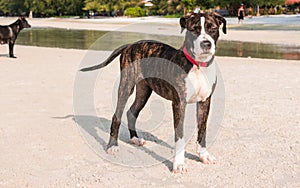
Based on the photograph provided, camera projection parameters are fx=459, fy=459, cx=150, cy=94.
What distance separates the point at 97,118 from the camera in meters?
8.07

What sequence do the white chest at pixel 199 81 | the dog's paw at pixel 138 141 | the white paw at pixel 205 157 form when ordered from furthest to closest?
the dog's paw at pixel 138 141, the white paw at pixel 205 157, the white chest at pixel 199 81

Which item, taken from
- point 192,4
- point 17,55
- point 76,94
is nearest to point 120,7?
point 192,4

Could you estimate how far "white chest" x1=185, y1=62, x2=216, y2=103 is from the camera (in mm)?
5059

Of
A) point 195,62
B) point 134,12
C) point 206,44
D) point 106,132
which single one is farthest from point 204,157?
point 134,12

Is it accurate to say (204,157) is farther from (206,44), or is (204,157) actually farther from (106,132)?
(106,132)

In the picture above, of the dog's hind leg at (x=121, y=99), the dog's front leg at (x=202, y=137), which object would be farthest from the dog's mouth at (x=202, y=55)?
the dog's hind leg at (x=121, y=99)

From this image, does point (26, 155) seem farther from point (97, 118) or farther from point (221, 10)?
point (221, 10)

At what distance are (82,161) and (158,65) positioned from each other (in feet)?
5.14

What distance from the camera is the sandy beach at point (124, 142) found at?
5.23 metres

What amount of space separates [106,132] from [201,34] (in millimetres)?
2939

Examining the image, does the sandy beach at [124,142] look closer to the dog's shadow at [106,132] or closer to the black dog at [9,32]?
the dog's shadow at [106,132]

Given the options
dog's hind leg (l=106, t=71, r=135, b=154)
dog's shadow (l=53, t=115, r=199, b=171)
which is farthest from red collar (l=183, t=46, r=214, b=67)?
dog's shadow (l=53, t=115, r=199, b=171)

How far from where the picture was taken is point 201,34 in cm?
475

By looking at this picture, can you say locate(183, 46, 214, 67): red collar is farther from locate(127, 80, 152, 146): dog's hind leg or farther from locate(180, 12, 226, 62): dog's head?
locate(127, 80, 152, 146): dog's hind leg
